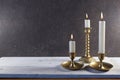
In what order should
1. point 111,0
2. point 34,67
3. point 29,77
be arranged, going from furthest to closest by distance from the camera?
point 111,0 → point 34,67 → point 29,77

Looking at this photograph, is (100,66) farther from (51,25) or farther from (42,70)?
(51,25)

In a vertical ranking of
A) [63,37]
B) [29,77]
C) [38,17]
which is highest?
[38,17]

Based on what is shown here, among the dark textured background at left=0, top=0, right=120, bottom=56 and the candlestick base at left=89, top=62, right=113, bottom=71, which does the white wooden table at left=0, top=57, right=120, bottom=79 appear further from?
the dark textured background at left=0, top=0, right=120, bottom=56

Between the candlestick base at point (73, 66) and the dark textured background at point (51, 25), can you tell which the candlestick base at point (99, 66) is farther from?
the dark textured background at point (51, 25)

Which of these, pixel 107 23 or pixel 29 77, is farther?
pixel 107 23

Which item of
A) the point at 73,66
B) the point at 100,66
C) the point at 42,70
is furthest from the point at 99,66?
the point at 42,70

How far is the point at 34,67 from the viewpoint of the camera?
1140 millimetres

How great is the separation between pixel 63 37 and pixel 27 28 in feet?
0.74

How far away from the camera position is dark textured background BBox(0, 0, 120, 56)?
1474 mm

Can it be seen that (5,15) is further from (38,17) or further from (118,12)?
(118,12)

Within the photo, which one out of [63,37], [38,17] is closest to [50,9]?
[38,17]

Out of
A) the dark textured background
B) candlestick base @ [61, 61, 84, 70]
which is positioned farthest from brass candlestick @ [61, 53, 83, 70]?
the dark textured background

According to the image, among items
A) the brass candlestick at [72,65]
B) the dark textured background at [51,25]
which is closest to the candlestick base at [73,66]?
the brass candlestick at [72,65]

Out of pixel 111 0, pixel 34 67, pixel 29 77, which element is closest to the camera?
pixel 29 77
